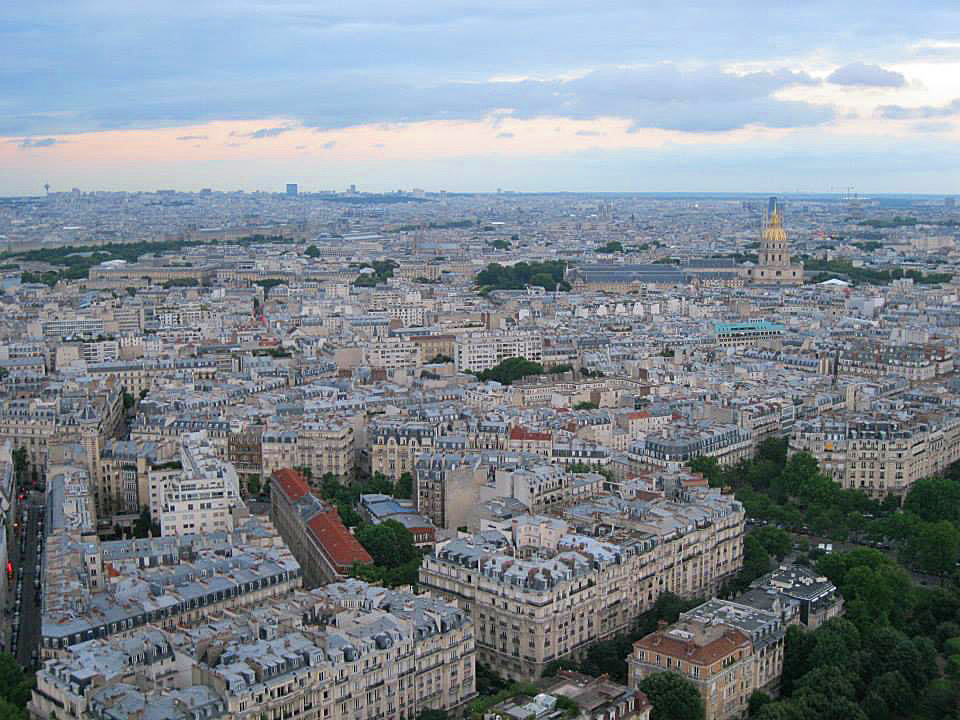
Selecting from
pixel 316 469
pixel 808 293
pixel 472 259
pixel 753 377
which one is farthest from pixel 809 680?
pixel 472 259

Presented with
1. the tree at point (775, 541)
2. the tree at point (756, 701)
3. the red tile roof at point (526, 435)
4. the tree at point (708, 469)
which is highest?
the red tile roof at point (526, 435)

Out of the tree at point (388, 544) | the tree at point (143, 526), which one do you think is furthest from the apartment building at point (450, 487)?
the tree at point (143, 526)

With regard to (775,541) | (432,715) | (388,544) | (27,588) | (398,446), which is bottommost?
(27,588)

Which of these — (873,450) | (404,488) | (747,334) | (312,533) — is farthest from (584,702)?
(747,334)

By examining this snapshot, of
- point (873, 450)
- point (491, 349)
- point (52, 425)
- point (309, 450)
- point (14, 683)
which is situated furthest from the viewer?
point (491, 349)

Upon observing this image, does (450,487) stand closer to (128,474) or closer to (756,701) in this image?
(128,474)

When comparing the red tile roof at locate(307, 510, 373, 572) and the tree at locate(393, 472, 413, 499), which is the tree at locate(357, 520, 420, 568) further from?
the tree at locate(393, 472, 413, 499)

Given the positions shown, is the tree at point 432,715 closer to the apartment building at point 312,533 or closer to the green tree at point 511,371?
the apartment building at point 312,533
